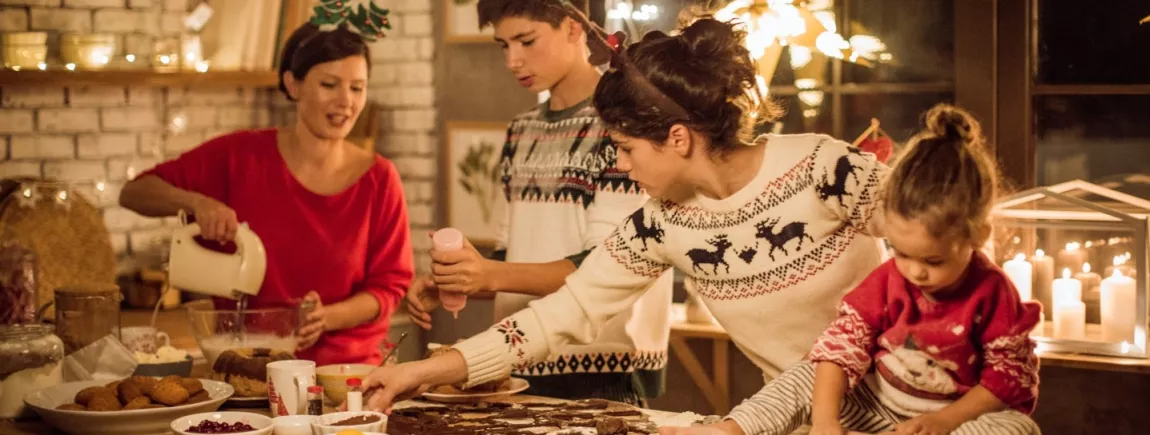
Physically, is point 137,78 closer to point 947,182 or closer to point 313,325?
point 313,325

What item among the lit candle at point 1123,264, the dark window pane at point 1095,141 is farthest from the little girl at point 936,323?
the dark window pane at point 1095,141

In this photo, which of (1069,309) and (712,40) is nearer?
(712,40)

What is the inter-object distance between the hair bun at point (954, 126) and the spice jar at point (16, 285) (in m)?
1.82

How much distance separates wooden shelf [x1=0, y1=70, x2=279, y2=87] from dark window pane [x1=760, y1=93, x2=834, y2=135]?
207cm

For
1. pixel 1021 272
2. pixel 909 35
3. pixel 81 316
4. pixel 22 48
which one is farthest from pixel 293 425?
pixel 22 48

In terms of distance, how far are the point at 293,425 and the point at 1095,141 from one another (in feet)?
9.41

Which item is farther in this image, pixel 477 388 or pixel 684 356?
pixel 684 356

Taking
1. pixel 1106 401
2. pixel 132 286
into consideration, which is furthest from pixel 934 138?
pixel 132 286

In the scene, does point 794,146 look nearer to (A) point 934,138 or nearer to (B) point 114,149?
(A) point 934,138

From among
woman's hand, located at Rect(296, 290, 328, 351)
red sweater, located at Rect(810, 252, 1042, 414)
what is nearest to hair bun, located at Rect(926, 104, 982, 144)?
red sweater, located at Rect(810, 252, 1042, 414)

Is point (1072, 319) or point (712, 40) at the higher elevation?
point (712, 40)

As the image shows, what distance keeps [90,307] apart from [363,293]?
71 centimetres

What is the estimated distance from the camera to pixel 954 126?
184 centimetres

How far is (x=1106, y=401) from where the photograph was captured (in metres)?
3.82
